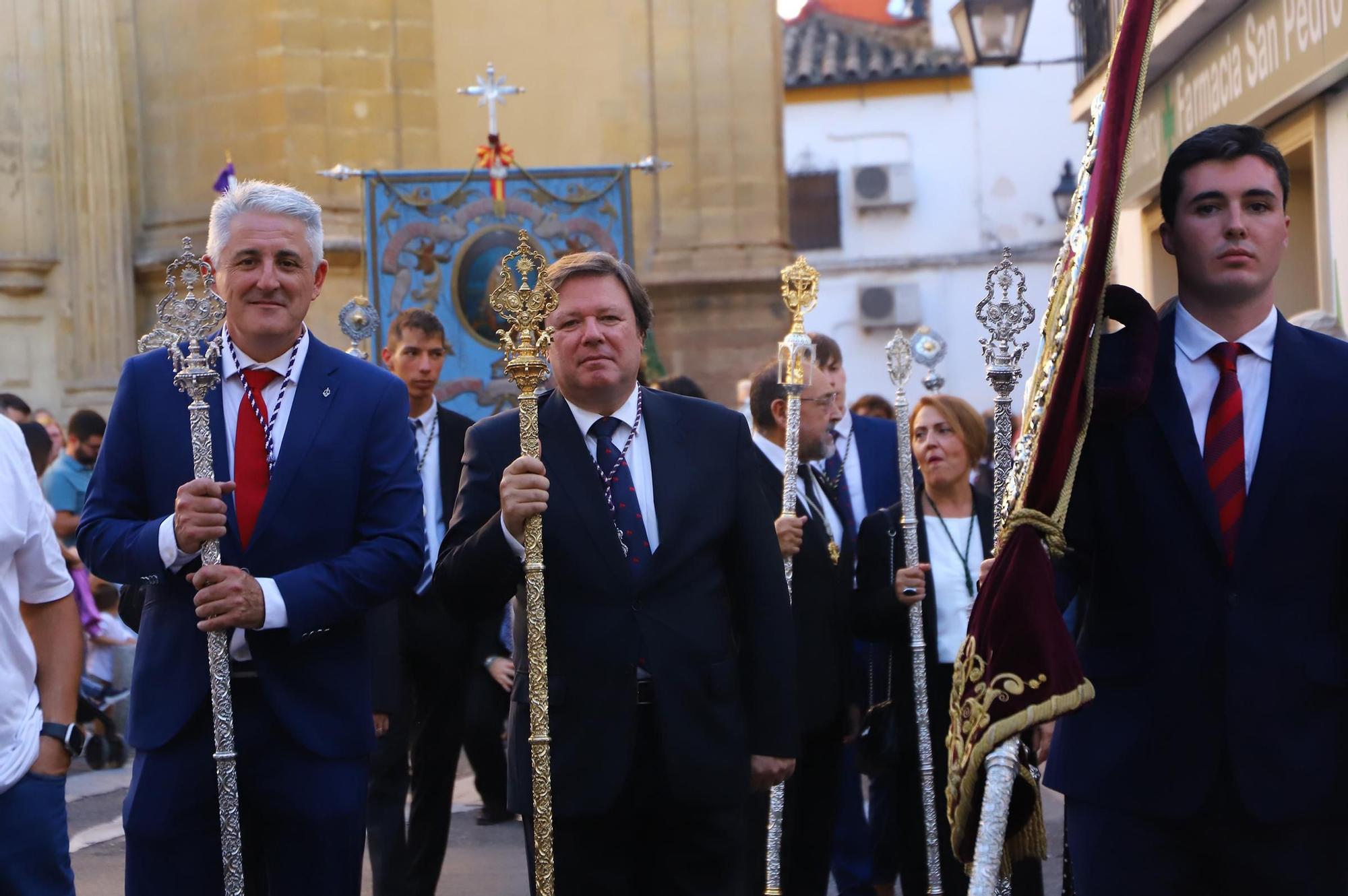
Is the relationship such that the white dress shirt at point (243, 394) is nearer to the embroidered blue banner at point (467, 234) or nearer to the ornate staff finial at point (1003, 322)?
the ornate staff finial at point (1003, 322)

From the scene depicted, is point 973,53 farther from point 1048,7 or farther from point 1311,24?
point 1048,7

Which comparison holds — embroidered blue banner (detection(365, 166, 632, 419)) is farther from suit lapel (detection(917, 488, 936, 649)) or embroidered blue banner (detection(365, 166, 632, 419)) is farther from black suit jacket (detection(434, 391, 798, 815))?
black suit jacket (detection(434, 391, 798, 815))

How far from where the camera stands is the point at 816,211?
35.8 meters

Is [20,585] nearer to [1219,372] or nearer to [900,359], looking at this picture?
[1219,372]

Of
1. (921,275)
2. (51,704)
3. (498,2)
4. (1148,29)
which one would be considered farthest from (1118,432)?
(921,275)

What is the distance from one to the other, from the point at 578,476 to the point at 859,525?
313 cm

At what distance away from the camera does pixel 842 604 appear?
698 centimetres

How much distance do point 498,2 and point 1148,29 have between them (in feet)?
48.6

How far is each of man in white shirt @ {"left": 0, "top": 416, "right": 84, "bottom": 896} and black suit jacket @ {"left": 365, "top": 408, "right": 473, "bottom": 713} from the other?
82.4 inches

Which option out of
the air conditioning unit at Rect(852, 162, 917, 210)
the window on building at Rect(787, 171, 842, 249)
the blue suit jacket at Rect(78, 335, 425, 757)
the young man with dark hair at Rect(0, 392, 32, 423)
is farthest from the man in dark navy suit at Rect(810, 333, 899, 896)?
the window on building at Rect(787, 171, 842, 249)

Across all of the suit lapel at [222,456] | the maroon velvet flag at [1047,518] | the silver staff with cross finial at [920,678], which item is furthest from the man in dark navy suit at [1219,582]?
the silver staff with cross finial at [920,678]

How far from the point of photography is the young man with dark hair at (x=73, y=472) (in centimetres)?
1204

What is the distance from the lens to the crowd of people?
3.73 metres

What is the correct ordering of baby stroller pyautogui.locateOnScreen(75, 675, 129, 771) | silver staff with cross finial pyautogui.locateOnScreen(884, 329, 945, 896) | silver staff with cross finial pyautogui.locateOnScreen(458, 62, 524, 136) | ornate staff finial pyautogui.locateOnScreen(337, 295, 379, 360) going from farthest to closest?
silver staff with cross finial pyautogui.locateOnScreen(458, 62, 524, 136), baby stroller pyautogui.locateOnScreen(75, 675, 129, 771), ornate staff finial pyautogui.locateOnScreen(337, 295, 379, 360), silver staff with cross finial pyautogui.locateOnScreen(884, 329, 945, 896)
